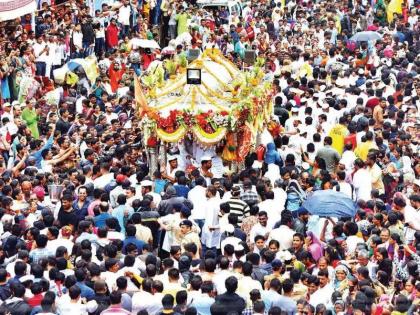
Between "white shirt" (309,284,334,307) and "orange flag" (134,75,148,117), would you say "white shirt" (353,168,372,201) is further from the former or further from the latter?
"white shirt" (309,284,334,307)

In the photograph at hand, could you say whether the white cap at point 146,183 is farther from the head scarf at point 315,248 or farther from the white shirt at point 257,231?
the head scarf at point 315,248

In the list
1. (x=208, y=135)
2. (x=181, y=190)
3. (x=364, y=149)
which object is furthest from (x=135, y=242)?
(x=364, y=149)

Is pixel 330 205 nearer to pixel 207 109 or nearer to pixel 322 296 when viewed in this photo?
pixel 322 296

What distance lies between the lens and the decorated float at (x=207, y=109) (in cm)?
2386

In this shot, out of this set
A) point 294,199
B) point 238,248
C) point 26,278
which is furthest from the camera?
point 294,199

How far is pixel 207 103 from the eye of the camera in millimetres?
24297

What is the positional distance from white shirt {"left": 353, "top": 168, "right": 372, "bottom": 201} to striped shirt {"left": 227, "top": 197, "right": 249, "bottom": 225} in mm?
2184

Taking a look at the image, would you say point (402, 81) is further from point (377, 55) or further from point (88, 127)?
point (88, 127)

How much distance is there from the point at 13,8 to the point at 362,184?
9392 millimetres

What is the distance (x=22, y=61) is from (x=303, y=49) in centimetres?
647

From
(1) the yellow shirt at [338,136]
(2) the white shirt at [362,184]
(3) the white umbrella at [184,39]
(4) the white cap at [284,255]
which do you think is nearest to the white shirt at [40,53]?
(3) the white umbrella at [184,39]

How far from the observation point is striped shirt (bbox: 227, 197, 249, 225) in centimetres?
2058

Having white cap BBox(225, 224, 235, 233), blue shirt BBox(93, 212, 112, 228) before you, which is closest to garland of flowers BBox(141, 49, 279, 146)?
white cap BBox(225, 224, 235, 233)

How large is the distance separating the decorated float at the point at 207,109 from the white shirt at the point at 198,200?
2727 mm
